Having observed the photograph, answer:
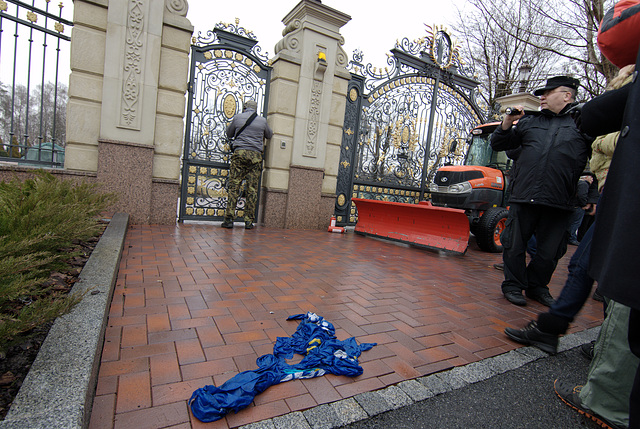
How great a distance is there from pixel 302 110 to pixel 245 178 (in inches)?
69.9

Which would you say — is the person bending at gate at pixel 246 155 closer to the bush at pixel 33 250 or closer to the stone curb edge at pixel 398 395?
the bush at pixel 33 250

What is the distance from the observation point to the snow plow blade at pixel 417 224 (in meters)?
5.94

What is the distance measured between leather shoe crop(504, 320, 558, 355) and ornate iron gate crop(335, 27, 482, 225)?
573 cm

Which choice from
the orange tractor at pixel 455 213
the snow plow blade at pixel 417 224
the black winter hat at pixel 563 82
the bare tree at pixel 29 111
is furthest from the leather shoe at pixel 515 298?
the bare tree at pixel 29 111

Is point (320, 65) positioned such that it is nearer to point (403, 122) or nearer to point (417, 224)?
point (403, 122)

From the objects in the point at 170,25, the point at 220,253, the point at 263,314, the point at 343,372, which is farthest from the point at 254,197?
the point at 343,372

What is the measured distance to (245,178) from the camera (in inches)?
269

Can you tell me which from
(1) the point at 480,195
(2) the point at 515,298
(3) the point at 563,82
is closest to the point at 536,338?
(2) the point at 515,298

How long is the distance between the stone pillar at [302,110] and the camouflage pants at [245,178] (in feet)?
1.23

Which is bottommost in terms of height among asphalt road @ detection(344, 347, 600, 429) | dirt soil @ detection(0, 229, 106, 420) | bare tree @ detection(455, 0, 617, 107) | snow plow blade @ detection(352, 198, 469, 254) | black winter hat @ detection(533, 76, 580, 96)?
asphalt road @ detection(344, 347, 600, 429)

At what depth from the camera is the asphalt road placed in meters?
1.68

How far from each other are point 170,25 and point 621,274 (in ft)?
22.3

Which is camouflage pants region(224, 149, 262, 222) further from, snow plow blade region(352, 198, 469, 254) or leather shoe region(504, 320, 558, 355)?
leather shoe region(504, 320, 558, 355)

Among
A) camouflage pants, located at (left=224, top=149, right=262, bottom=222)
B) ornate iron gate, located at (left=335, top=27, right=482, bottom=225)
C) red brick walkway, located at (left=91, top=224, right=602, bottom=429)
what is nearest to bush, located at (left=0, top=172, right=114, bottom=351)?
red brick walkway, located at (left=91, top=224, right=602, bottom=429)
